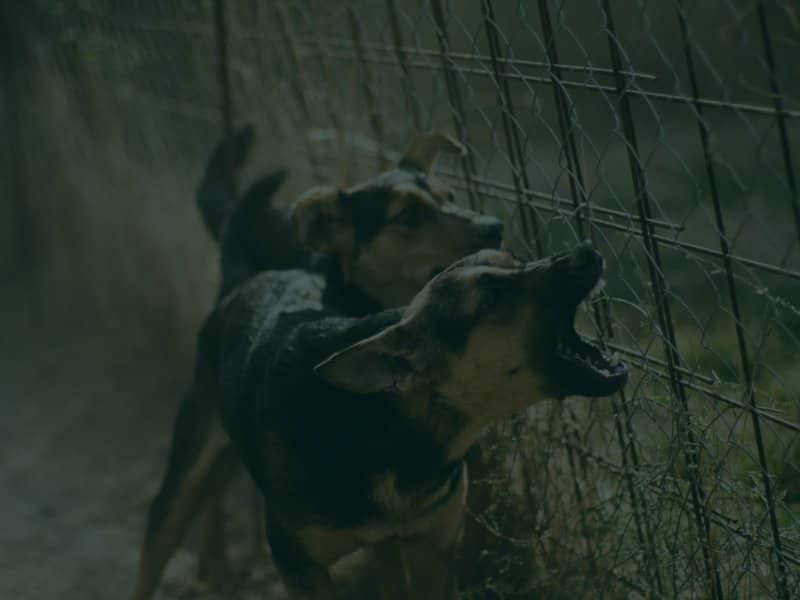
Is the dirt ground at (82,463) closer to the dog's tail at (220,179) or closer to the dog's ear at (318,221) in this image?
the dog's tail at (220,179)

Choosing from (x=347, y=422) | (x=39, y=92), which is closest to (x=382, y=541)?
(x=347, y=422)

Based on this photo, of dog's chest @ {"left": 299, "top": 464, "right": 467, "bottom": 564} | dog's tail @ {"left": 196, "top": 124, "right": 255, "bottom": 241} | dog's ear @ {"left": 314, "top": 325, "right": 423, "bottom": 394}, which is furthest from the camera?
dog's tail @ {"left": 196, "top": 124, "right": 255, "bottom": 241}

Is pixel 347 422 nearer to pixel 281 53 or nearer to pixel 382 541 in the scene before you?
pixel 382 541

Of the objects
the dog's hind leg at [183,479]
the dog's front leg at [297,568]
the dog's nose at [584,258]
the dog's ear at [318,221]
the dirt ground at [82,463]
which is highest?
the dog's nose at [584,258]

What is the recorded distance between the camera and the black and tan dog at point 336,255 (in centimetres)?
449

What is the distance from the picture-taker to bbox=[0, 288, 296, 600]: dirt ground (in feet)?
18.8

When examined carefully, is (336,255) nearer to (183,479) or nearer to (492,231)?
(492,231)

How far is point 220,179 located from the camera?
564 centimetres

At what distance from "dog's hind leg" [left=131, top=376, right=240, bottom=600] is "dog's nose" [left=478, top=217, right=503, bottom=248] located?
128cm

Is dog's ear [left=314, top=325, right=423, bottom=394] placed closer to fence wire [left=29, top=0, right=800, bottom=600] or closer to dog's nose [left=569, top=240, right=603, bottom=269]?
dog's nose [left=569, top=240, right=603, bottom=269]

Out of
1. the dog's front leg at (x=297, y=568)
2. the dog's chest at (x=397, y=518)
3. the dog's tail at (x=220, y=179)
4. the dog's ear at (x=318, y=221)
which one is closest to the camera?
the dog's chest at (x=397, y=518)

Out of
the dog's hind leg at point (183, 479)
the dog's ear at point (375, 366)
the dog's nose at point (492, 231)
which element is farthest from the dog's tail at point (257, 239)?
the dog's ear at point (375, 366)

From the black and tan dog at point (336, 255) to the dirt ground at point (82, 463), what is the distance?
77cm

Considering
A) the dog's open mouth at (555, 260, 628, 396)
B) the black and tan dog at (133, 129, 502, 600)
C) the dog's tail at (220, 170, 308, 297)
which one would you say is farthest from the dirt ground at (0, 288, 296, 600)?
the dog's open mouth at (555, 260, 628, 396)
